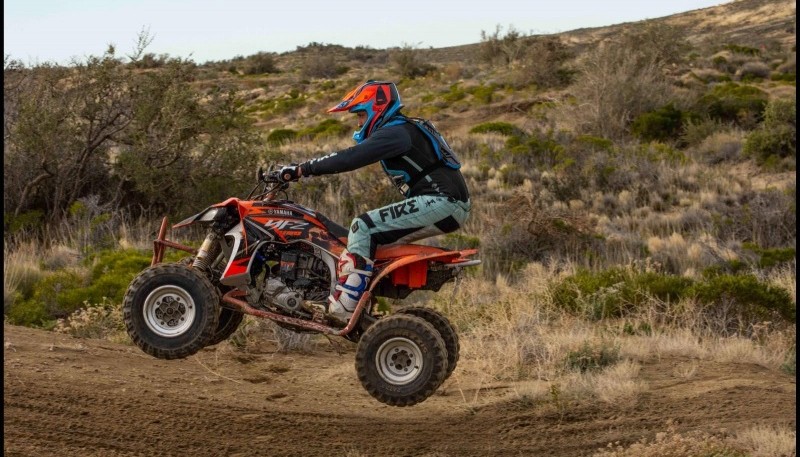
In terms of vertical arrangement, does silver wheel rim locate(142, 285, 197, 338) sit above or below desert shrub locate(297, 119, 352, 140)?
below

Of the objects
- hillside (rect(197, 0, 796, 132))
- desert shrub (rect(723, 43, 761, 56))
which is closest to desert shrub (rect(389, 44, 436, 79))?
hillside (rect(197, 0, 796, 132))

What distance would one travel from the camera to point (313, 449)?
7246 mm

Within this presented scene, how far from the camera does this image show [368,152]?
6648 millimetres

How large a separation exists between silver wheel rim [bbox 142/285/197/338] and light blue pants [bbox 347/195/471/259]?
4.42 feet

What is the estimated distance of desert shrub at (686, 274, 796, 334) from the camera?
11445mm

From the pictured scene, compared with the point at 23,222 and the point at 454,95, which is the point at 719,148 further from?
the point at 23,222

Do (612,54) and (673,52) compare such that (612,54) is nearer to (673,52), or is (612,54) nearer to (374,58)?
(673,52)

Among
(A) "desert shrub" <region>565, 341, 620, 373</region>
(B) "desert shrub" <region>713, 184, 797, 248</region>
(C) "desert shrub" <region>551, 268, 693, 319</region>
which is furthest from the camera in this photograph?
(B) "desert shrub" <region>713, 184, 797, 248</region>

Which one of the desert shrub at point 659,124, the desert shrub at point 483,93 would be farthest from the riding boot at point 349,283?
the desert shrub at point 483,93

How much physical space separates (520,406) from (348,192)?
11.7m

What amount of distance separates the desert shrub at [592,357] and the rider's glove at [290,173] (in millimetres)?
3737

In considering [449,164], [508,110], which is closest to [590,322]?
[449,164]

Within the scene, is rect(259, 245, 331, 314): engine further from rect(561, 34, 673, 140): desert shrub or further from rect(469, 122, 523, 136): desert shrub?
rect(561, 34, 673, 140): desert shrub

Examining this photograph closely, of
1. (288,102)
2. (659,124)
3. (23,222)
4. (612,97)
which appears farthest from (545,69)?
(23,222)
